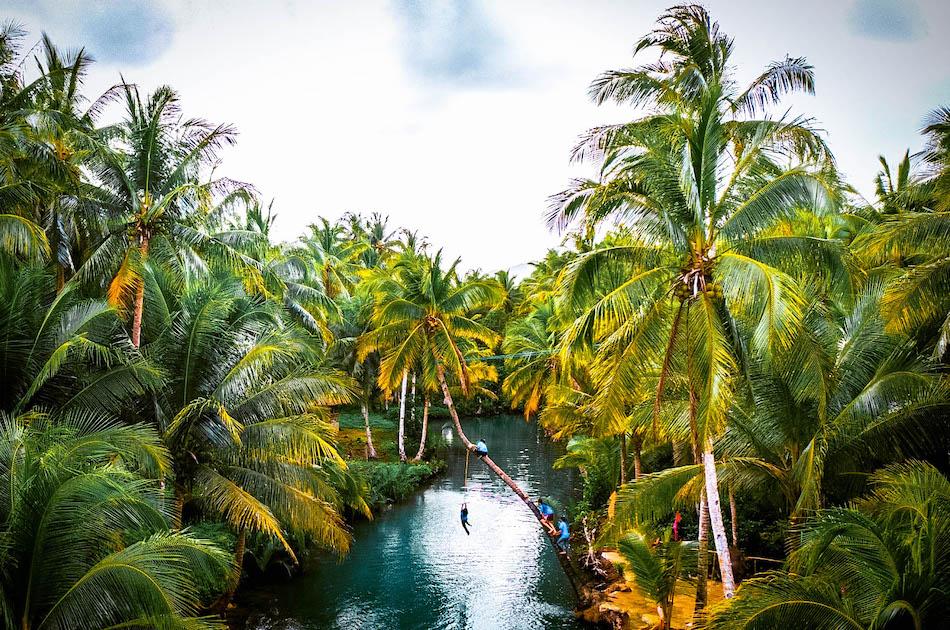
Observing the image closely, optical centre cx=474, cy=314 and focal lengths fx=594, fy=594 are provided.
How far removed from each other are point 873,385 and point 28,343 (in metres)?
13.1

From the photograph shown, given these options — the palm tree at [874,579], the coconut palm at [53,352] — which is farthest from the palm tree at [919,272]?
the coconut palm at [53,352]

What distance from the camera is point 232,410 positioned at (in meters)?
11.3

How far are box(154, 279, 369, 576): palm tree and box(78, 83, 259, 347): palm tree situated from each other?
1123 millimetres

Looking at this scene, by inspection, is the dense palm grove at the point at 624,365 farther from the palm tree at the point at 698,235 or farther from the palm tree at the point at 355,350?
the palm tree at the point at 355,350

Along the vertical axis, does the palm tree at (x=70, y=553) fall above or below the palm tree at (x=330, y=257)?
below

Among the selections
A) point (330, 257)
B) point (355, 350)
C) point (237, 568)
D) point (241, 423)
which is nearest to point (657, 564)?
point (241, 423)

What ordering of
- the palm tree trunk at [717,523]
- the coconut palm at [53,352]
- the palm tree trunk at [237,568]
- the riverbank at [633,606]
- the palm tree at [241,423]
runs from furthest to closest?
the palm tree trunk at [237,568] < the riverbank at [633,606] < the palm tree at [241,423] < the coconut palm at [53,352] < the palm tree trunk at [717,523]

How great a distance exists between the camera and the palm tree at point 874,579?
5.38 metres

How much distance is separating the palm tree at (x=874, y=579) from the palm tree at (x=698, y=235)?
6.18ft

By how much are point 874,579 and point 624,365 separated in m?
3.90

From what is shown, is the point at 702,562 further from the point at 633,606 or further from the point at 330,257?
the point at 330,257

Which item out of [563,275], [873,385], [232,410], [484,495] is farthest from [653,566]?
[484,495]

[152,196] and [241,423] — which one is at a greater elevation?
[152,196]

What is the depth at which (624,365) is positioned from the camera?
8.89 m
